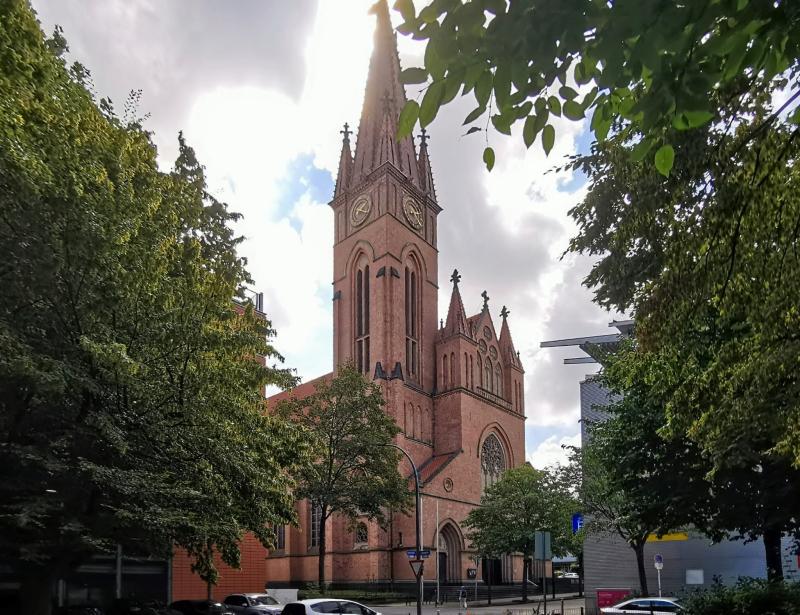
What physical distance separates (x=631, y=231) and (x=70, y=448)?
31.3 feet

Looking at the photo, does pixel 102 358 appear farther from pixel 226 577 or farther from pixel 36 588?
pixel 226 577

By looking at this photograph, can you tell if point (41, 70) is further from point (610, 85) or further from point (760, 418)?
point (760, 418)

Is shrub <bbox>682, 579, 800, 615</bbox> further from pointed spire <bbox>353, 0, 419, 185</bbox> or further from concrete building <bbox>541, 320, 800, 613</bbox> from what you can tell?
pointed spire <bbox>353, 0, 419, 185</bbox>

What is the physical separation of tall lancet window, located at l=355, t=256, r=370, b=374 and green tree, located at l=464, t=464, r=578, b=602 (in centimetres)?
1304

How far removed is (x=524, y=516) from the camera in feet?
139

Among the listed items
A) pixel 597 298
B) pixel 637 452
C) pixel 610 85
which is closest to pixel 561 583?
pixel 637 452

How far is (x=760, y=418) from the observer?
9641 millimetres

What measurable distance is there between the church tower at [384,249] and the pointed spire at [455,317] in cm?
142

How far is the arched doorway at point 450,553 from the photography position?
152 ft

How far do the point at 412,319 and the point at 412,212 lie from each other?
858 cm

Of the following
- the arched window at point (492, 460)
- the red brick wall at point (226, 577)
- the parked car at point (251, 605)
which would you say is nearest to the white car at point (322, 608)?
the parked car at point (251, 605)

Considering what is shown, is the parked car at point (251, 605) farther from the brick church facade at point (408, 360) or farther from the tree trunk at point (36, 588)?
the brick church facade at point (408, 360)

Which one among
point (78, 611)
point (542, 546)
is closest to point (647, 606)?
point (542, 546)

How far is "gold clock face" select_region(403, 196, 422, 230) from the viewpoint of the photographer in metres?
55.1
